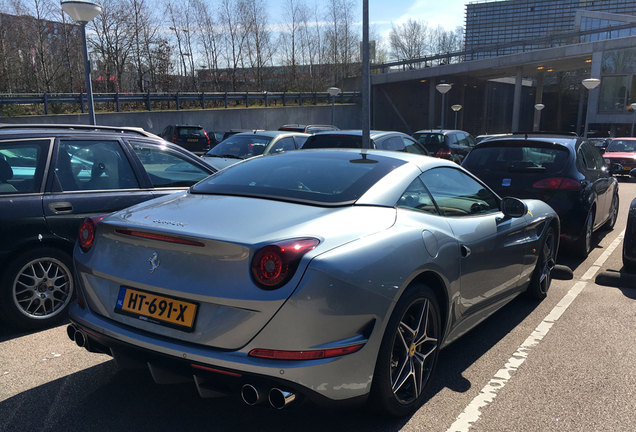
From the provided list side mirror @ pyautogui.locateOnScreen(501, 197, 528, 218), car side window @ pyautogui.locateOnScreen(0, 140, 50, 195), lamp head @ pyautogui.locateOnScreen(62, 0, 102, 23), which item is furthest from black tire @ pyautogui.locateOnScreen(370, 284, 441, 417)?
lamp head @ pyautogui.locateOnScreen(62, 0, 102, 23)

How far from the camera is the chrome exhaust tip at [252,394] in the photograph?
7.11 feet

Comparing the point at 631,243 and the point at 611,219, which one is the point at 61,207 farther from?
the point at 611,219

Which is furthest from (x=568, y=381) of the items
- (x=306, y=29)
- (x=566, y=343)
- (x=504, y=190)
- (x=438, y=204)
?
(x=306, y=29)

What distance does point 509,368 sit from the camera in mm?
3453

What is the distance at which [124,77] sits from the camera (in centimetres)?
3716

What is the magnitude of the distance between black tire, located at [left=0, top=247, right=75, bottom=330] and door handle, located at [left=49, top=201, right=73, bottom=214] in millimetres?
319

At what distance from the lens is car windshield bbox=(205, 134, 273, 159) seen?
10.7 metres

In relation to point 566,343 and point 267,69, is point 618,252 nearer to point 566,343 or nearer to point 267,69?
point 566,343

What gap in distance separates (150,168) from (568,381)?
3974mm

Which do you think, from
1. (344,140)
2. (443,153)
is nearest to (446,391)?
(344,140)

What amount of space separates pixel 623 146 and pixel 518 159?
53.9 ft

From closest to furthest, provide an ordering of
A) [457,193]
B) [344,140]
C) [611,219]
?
[457,193] < [611,219] < [344,140]

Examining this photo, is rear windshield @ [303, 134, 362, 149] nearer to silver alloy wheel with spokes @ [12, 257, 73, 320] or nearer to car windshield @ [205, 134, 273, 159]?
car windshield @ [205, 134, 273, 159]

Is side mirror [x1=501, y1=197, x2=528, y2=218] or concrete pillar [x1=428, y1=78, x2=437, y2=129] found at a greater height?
concrete pillar [x1=428, y1=78, x2=437, y2=129]
